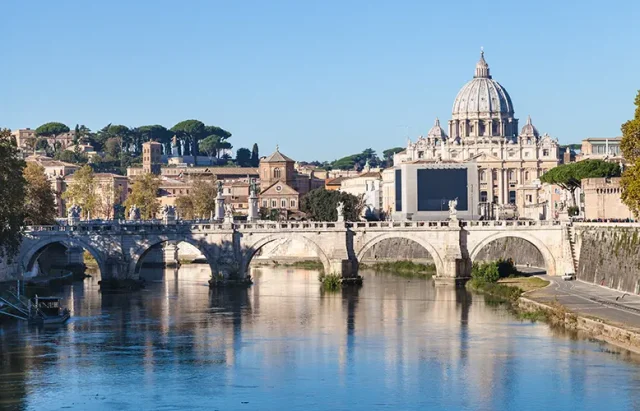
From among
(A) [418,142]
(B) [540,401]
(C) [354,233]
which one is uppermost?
(A) [418,142]

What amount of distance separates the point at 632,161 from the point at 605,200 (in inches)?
645

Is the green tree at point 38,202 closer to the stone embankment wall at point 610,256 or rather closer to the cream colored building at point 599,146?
the stone embankment wall at point 610,256

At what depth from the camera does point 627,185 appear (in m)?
58.6

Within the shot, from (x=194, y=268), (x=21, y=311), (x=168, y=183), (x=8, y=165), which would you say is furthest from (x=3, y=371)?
(x=168, y=183)

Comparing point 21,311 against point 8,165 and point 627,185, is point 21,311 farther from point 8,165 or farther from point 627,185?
point 627,185

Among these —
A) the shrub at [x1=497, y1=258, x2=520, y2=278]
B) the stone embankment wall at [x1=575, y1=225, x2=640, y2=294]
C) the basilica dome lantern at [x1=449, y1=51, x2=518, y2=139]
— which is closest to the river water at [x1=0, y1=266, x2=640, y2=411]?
the stone embankment wall at [x1=575, y1=225, x2=640, y2=294]

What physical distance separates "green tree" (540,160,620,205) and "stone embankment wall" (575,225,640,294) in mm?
19063

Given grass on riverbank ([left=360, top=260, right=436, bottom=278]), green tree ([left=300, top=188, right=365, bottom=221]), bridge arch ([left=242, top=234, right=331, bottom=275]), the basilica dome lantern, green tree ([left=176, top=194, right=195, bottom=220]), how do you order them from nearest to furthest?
1. bridge arch ([left=242, top=234, right=331, bottom=275])
2. grass on riverbank ([left=360, top=260, right=436, bottom=278])
3. green tree ([left=300, top=188, right=365, bottom=221])
4. green tree ([left=176, top=194, right=195, bottom=220])
5. the basilica dome lantern

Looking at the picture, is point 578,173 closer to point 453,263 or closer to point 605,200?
point 605,200

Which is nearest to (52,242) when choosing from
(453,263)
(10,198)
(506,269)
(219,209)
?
(10,198)

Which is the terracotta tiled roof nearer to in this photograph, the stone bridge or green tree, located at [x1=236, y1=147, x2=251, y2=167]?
green tree, located at [x1=236, y1=147, x2=251, y2=167]

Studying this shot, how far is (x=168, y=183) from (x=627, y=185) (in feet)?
300

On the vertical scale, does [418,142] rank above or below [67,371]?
above

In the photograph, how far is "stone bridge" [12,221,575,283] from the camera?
71062mm
